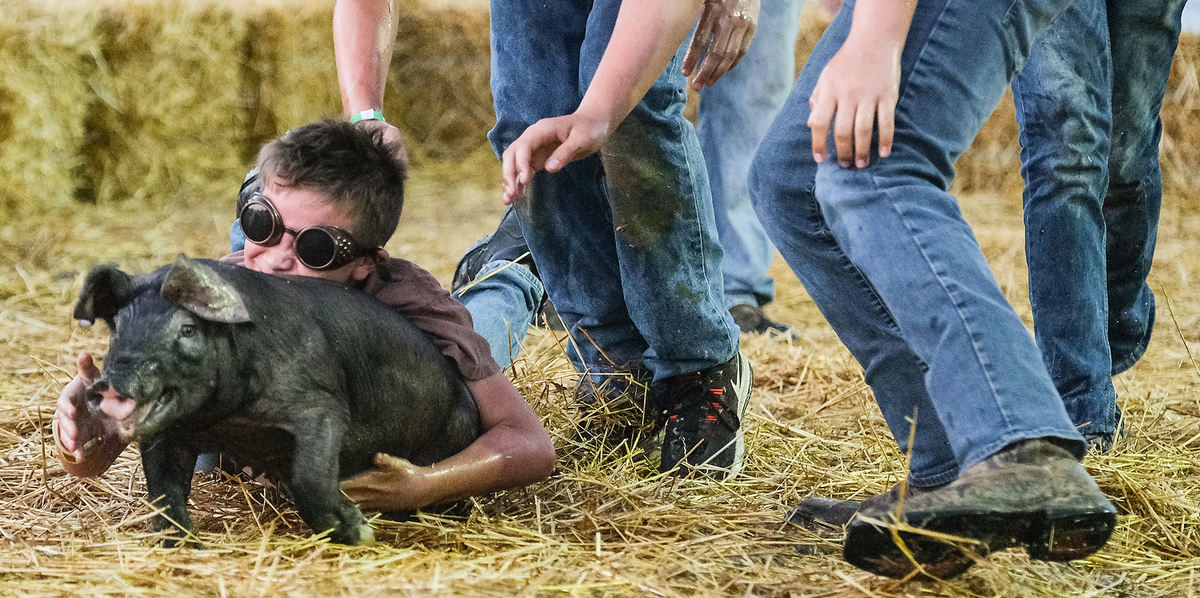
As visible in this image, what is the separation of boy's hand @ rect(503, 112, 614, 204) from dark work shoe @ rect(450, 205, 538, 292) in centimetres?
121

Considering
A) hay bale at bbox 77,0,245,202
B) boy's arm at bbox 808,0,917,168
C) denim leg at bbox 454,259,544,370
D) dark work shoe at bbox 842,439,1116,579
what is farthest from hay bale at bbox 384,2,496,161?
dark work shoe at bbox 842,439,1116,579

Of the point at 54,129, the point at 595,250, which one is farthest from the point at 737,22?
the point at 54,129

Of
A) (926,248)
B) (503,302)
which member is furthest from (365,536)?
(503,302)

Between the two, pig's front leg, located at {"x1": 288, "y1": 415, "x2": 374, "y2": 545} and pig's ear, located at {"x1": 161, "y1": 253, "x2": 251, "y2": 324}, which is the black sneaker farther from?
pig's ear, located at {"x1": 161, "y1": 253, "x2": 251, "y2": 324}

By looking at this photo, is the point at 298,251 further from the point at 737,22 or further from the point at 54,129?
the point at 54,129

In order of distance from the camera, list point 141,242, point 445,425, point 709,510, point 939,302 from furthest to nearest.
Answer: point 141,242
point 709,510
point 445,425
point 939,302

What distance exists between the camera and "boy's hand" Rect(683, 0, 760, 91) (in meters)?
2.51

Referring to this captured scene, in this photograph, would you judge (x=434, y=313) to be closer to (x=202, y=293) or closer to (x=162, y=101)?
(x=202, y=293)

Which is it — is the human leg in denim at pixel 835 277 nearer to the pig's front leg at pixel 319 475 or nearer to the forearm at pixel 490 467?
the forearm at pixel 490 467

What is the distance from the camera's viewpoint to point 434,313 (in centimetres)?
221

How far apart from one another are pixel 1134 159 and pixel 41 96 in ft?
18.7

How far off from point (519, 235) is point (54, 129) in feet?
13.8

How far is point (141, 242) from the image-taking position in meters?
6.07

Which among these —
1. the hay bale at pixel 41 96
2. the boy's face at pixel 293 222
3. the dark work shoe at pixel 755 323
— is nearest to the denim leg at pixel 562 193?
the boy's face at pixel 293 222
